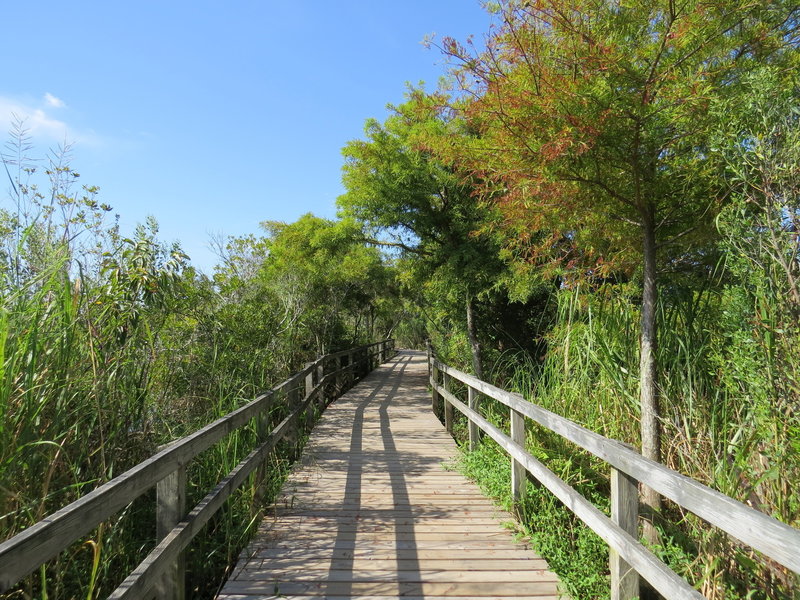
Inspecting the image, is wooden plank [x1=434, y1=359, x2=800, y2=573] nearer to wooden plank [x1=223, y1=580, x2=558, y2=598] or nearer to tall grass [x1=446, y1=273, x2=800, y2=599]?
tall grass [x1=446, y1=273, x2=800, y2=599]

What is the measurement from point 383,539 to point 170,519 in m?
1.66

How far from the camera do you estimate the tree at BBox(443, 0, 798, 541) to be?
2896 mm

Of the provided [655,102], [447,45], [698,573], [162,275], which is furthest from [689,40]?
[162,275]

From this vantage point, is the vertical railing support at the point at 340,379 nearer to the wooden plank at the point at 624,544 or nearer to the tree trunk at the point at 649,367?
the wooden plank at the point at 624,544

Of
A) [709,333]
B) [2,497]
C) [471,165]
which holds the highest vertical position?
[471,165]

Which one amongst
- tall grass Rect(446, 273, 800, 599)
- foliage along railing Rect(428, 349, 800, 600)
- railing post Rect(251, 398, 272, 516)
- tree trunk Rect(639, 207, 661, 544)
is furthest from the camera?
railing post Rect(251, 398, 272, 516)

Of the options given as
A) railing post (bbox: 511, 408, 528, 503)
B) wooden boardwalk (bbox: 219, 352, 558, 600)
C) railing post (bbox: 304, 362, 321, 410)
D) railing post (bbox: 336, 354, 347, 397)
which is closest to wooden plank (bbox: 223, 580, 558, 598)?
wooden boardwalk (bbox: 219, 352, 558, 600)

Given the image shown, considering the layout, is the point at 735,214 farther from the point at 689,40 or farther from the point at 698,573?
the point at 698,573

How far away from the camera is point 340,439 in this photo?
22.1ft

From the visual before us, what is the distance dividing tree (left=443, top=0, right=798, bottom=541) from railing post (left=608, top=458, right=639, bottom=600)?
734mm

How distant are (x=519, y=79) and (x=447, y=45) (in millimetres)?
525

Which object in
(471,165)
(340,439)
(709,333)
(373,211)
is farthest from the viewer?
(373,211)

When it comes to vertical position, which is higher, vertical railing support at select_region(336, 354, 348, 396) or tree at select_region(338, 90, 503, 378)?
tree at select_region(338, 90, 503, 378)

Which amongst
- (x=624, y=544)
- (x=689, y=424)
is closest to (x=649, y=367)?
(x=689, y=424)
